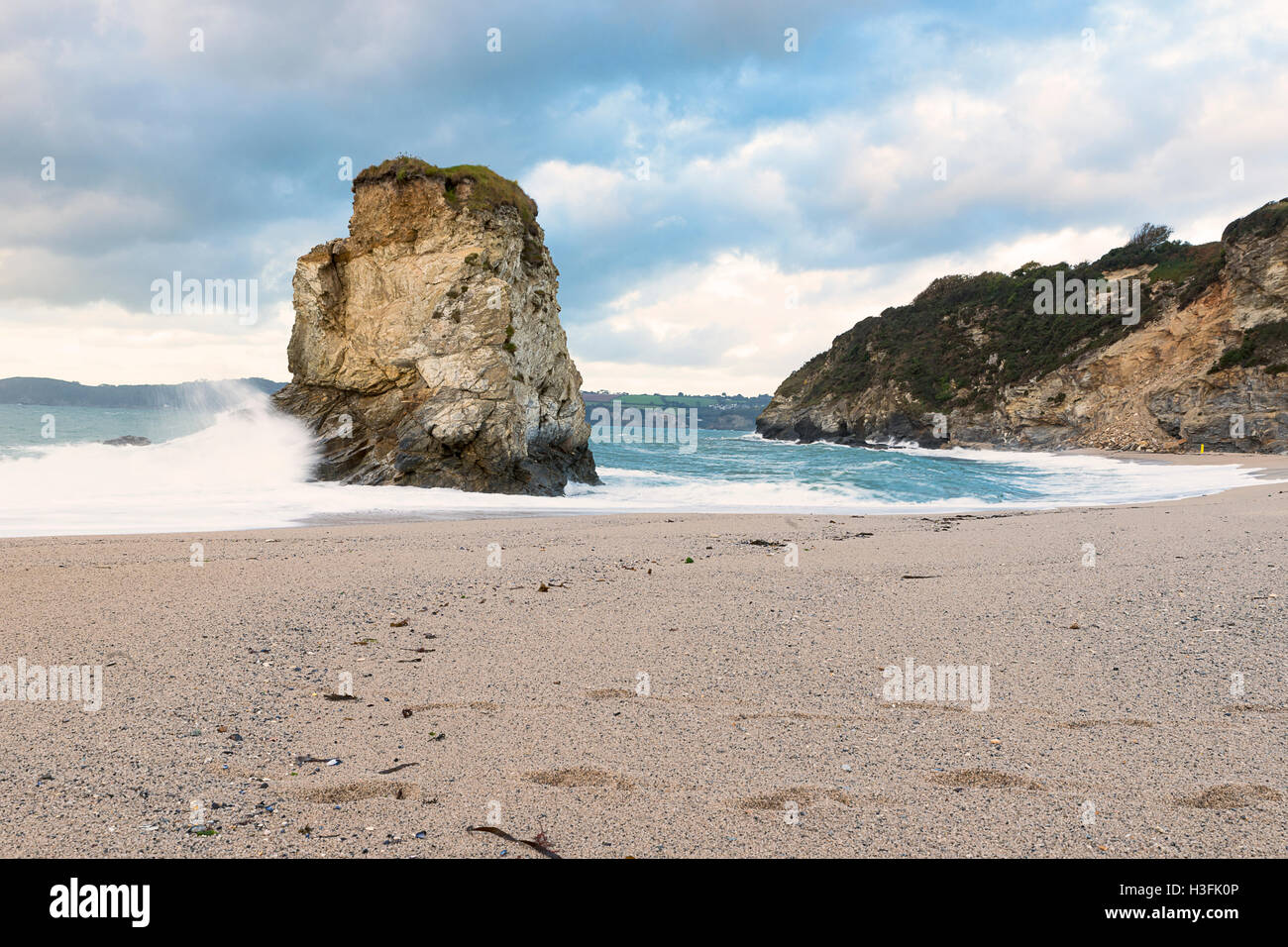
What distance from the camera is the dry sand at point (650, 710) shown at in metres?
2.52

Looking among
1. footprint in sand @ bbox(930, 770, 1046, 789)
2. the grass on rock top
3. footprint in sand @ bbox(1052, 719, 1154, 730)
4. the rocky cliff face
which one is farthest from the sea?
the rocky cliff face

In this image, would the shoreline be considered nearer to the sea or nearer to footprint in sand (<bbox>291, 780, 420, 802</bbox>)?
the sea

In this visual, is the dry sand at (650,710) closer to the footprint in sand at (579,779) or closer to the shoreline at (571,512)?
the footprint in sand at (579,779)

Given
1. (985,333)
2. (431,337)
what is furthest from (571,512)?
(985,333)

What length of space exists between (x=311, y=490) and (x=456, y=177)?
32.8 feet

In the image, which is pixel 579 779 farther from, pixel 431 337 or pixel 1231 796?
pixel 431 337

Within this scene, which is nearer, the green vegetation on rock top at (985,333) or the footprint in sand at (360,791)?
the footprint in sand at (360,791)

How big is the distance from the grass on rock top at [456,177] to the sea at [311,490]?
26.6 feet

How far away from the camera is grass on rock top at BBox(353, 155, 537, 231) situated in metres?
20.3

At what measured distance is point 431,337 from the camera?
19.9m

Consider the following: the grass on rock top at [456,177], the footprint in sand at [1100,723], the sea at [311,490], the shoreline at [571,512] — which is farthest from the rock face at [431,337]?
the footprint in sand at [1100,723]

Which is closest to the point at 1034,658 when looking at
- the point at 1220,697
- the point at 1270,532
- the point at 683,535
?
the point at 1220,697

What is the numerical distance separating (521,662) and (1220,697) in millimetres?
3954
